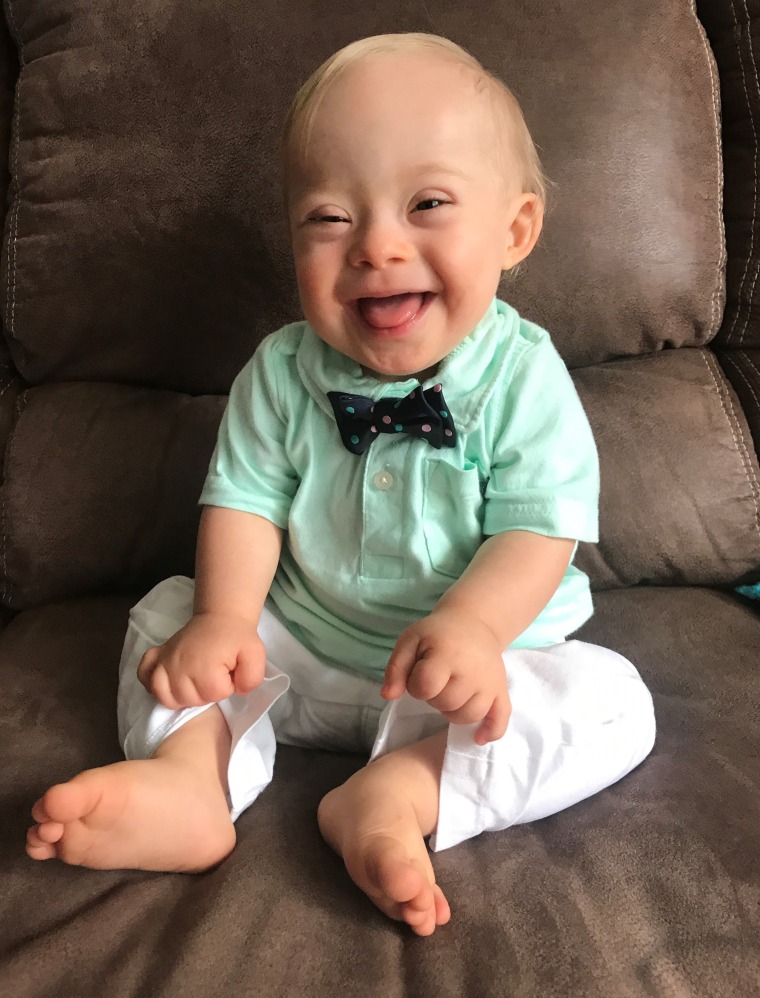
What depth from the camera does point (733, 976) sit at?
1.77 feet

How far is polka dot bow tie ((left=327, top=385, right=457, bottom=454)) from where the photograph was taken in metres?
0.77

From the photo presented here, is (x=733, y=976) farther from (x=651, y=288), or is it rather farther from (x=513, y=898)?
(x=651, y=288)

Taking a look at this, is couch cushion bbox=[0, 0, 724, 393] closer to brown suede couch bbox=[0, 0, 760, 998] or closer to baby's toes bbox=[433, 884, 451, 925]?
brown suede couch bbox=[0, 0, 760, 998]

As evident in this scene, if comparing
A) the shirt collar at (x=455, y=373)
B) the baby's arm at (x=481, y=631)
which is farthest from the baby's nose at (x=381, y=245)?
the baby's arm at (x=481, y=631)

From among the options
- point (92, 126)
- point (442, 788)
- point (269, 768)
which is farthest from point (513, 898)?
point (92, 126)

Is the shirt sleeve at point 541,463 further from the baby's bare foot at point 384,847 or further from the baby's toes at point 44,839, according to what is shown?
the baby's toes at point 44,839

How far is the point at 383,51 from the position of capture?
28.4 inches

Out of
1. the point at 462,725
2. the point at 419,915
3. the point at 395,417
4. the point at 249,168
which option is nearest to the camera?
the point at 419,915

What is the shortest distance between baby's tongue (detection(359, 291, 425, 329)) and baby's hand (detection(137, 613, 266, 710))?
30 cm

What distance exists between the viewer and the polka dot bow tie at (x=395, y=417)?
2.52ft

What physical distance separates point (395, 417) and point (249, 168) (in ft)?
1.34

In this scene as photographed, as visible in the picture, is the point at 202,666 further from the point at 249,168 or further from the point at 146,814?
the point at 249,168

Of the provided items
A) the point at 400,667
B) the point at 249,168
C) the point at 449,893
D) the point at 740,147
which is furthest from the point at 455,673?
the point at 740,147

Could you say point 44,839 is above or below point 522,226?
below
